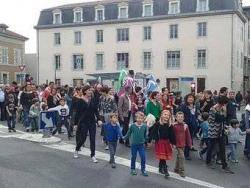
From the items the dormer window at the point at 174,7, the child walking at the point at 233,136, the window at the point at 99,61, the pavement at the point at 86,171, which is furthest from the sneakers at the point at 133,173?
the window at the point at 99,61

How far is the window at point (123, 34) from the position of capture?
1838 inches

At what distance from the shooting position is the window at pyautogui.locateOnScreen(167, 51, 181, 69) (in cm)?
4417

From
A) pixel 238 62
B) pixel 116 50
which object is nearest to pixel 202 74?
pixel 238 62

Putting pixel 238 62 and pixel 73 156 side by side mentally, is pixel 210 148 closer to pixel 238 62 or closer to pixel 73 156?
pixel 73 156

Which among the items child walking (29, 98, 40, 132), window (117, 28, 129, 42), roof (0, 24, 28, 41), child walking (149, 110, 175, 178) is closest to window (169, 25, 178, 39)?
window (117, 28, 129, 42)

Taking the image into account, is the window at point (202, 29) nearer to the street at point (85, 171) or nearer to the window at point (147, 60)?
the window at point (147, 60)

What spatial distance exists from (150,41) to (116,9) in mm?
5836

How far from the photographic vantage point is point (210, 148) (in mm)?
10297

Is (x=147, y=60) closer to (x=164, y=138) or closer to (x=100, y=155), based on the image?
(x=100, y=155)

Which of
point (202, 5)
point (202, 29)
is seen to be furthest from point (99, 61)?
point (202, 5)

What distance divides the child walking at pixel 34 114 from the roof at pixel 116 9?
99.9 ft

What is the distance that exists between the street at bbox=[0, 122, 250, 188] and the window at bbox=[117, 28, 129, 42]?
35721 millimetres

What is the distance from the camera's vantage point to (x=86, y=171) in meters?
9.18

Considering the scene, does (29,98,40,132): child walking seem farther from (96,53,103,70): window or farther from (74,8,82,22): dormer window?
(74,8,82,22): dormer window
